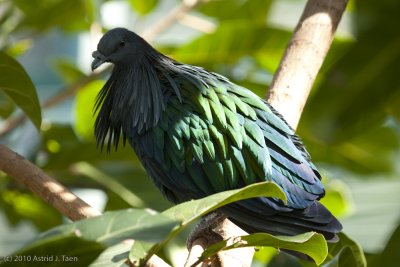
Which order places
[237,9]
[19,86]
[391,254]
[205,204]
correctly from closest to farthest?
[391,254] < [205,204] < [19,86] < [237,9]

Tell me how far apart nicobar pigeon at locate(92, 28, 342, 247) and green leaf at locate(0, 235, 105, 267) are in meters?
0.74

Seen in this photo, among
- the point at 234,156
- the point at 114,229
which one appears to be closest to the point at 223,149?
the point at 234,156

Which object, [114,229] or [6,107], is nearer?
[114,229]

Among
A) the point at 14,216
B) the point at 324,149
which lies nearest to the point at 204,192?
the point at 324,149

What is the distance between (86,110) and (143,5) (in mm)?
576

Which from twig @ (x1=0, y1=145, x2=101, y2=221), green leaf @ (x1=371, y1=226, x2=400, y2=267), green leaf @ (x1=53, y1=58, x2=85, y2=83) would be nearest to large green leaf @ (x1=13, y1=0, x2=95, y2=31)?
green leaf @ (x1=53, y1=58, x2=85, y2=83)

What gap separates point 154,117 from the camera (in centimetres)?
226

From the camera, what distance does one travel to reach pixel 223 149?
214 centimetres

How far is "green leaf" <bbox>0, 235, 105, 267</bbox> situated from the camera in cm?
136

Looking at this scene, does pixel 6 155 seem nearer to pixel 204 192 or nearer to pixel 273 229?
pixel 204 192

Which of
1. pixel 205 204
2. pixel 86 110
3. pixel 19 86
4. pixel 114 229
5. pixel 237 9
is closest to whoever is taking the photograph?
pixel 114 229

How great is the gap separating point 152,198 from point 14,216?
0.74 metres

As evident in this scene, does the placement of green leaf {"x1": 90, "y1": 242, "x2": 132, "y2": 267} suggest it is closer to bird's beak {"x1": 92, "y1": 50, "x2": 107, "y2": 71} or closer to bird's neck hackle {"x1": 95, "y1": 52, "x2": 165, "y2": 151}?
bird's neck hackle {"x1": 95, "y1": 52, "x2": 165, "y2": 151}

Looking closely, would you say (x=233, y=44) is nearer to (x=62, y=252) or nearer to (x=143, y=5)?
(x=143, y=5)
